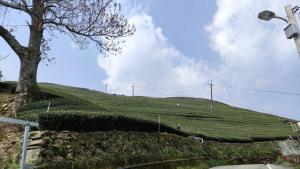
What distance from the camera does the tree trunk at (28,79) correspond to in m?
20.5

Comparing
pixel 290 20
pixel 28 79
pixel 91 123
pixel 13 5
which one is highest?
pixel 13 5

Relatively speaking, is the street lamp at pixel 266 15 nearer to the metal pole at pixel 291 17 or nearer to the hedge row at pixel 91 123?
the metal pole at pixel 291 17

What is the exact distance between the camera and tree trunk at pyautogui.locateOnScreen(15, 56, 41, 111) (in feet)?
67.4

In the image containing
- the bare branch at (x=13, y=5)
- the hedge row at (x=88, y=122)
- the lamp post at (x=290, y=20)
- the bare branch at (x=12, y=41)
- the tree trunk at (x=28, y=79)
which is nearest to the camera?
the lamp post at (x=290, y=20)

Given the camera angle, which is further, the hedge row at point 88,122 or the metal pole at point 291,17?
the hedge row at point 88,122

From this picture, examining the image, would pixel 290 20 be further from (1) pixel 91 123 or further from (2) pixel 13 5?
(2) pixel 13 5

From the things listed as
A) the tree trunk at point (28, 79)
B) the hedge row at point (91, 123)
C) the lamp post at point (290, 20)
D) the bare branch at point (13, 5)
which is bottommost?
the hedge row at point (91, 123)

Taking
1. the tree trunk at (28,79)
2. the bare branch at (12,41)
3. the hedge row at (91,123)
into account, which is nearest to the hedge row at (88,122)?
the hedge row at (91,123)

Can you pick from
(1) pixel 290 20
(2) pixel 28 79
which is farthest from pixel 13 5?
(1) pixel 290 20

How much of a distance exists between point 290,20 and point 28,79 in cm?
1252

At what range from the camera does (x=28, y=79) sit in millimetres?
20781

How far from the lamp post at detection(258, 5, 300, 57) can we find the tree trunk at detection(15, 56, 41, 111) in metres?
11.8

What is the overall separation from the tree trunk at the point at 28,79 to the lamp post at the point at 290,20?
38.8 feet

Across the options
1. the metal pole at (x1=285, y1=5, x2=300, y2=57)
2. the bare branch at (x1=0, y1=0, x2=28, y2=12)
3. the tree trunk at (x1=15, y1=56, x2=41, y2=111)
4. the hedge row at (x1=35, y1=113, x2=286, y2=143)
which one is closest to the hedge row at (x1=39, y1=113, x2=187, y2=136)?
the hedge row at (x1=35, y1=113, x2=286, y2=143)
